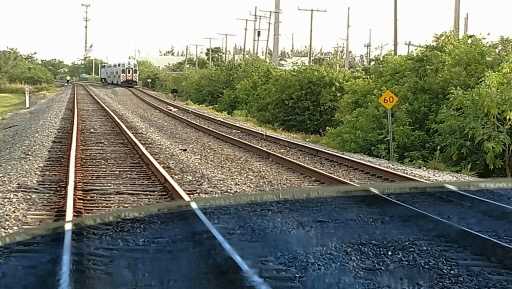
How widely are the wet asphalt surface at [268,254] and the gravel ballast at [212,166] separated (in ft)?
8.40

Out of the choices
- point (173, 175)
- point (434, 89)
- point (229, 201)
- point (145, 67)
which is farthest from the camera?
point (145, 67)

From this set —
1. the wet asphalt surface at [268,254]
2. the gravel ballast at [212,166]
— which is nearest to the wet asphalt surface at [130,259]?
the wet asphalt surface at [268,254]

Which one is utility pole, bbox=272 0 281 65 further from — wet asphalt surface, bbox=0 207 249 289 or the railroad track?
wet asphalt surface, bbox=0 207 249 289

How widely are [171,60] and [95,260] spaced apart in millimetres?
185490

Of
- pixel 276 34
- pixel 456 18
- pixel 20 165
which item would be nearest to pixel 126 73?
pixel 276 34

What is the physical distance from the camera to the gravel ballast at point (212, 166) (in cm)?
1107

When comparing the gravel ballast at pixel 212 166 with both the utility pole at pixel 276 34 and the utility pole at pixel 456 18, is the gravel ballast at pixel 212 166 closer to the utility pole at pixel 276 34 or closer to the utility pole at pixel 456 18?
the utility pole at pixel 456 18

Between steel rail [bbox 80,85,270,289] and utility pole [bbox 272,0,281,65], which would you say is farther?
utility pole [bbox 272,0,281,65]

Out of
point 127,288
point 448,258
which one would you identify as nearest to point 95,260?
point 127,288

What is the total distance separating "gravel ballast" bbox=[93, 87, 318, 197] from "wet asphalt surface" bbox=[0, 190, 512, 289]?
8.40 feet

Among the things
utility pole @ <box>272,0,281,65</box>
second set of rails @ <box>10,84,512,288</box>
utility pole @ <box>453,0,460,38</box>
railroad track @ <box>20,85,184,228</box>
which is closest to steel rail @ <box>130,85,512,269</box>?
second set of rails @ <box>10,84,512,288</box>

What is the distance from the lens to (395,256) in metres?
5.98

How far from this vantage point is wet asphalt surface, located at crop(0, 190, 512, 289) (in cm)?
515

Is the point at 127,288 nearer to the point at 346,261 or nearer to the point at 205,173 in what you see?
the point at 346,261
